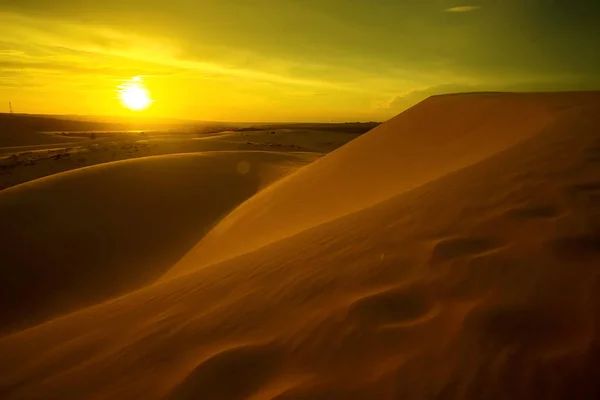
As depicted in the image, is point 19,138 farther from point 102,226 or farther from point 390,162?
point 390,162

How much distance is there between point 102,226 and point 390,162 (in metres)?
8.93

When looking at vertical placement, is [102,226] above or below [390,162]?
above

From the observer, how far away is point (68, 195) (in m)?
12.4

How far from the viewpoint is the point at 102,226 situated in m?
11.1

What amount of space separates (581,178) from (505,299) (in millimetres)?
2215

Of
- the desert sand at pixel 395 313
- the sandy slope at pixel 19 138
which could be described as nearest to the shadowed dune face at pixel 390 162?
the desert sand at pixel 395 313

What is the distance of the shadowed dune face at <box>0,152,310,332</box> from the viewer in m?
8.05

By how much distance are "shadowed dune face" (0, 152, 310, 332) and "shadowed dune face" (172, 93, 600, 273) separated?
1892mm

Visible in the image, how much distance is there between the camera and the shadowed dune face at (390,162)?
692 centimetres

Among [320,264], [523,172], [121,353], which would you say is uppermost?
[523,172]

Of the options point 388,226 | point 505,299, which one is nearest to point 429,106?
point 388,226

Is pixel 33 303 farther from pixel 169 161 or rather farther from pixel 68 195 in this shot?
pixel 169 161

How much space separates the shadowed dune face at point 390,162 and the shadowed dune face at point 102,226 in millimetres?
1892

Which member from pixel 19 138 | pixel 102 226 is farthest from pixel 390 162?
pixel 19 138
